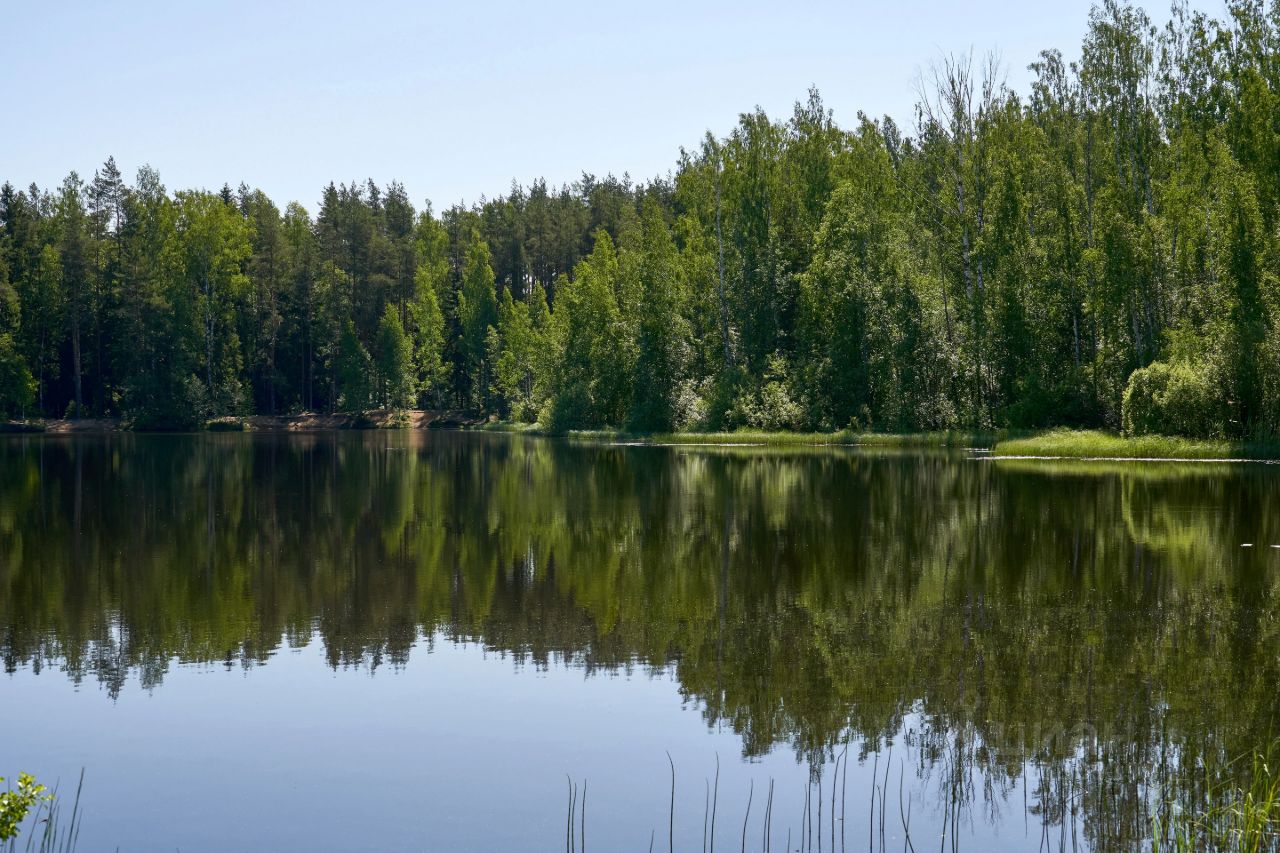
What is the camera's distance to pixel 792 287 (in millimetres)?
79500

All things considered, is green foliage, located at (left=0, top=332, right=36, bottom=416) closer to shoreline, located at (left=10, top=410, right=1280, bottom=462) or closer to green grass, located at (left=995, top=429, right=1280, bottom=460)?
shoreline, located at (left=10, top=410, right=1280, bottom=462)

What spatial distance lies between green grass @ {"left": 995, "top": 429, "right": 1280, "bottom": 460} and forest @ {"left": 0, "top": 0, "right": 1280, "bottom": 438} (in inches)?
39.7

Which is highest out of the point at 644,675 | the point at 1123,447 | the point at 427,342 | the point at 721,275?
the point at 721,275

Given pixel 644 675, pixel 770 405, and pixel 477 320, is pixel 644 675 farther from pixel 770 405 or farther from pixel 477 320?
pixel 477 320

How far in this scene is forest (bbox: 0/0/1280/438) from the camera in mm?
54750

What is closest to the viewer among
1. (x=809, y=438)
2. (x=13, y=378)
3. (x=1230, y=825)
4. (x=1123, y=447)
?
(x=1230, y=825)

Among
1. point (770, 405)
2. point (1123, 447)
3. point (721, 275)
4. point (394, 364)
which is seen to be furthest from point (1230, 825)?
point (394, 364)

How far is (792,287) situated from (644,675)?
220 feet

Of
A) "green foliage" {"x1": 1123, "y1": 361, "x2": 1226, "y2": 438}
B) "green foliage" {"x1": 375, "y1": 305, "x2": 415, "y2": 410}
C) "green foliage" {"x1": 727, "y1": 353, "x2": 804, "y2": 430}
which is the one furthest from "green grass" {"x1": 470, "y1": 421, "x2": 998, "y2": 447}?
"green foliage" {"x1": 375, "y1": 305, "x2": 415, "y2": 410}

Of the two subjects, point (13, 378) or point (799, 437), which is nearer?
point (799, 437)

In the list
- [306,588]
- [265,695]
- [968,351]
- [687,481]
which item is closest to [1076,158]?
[968,351]

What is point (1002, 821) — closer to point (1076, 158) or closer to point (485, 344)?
point (1076, 158)

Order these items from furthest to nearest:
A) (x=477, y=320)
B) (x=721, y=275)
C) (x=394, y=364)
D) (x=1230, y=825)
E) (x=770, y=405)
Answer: (x=477, y=320)
(x=394, y=364)
(x=721, y=275)
(x=770, y=405)
(x=1230, y=825)

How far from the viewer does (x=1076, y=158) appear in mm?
67438
